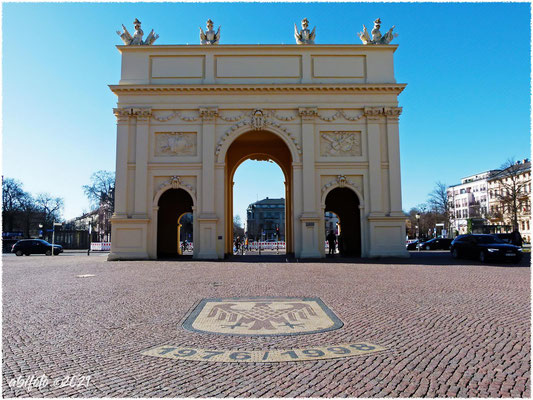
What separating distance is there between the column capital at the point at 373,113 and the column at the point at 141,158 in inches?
552

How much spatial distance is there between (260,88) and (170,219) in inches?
492

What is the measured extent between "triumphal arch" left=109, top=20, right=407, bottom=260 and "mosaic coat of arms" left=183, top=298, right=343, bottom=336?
15825 mm

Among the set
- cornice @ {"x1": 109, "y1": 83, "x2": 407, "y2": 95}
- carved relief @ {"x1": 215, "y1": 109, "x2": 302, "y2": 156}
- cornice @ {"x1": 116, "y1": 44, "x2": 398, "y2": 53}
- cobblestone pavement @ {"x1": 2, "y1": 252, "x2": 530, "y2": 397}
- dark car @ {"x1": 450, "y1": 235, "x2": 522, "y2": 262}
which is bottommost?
cobblestone pavement @ {"x1": 2, "y1": 252, "x2": 530, "y2": 397}

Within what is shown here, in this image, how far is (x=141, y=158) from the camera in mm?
25750

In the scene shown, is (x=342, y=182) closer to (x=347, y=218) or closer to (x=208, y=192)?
(x=347, y=218)

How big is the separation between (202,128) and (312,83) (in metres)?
7.71

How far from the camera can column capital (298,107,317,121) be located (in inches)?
1017

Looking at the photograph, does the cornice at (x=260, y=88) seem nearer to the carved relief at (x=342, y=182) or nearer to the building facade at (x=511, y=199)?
the carved relief at (x=342, y=182)

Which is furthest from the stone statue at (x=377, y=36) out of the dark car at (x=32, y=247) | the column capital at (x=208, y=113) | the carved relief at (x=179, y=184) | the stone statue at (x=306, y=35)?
the dark car at (x=32, y=247)

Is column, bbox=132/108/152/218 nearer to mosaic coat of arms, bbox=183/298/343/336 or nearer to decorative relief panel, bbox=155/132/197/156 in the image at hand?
decorative relief panel, bbox=155/132/197/156

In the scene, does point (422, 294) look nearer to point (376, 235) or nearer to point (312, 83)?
point (376, 235)

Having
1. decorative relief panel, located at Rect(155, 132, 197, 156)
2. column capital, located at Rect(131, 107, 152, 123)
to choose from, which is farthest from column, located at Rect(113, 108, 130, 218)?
decorative relief panel, located at Rect(155, 132, 197, 156)

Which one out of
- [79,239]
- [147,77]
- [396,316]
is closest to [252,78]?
[147,77]

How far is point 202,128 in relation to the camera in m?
26.1
